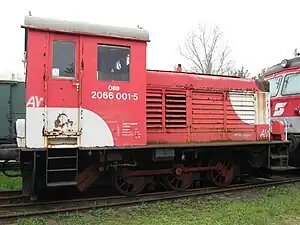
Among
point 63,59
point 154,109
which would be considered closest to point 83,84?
point 63,59

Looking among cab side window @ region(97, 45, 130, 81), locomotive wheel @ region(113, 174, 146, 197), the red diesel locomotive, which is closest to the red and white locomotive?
the red diesel locomotive

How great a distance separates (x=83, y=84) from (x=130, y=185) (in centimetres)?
257

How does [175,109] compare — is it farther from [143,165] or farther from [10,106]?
[10,106]

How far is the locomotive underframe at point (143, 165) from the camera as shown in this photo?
282 inches

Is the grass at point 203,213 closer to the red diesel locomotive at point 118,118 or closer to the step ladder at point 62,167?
the step ladder at point 62,167

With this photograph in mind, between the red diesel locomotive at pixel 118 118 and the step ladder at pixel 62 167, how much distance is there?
0.06ft

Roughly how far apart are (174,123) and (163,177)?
1.28 m

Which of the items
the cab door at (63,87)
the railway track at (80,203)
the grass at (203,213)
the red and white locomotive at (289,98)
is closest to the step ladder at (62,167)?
the cab door at (63,87)

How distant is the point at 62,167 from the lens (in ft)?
23.8

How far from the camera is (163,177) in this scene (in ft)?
28.8

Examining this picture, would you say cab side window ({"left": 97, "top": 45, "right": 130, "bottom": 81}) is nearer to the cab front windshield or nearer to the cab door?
the cab door

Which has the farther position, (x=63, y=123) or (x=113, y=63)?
(x=113, y=63)

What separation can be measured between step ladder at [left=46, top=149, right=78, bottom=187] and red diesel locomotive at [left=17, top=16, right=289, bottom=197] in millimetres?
19

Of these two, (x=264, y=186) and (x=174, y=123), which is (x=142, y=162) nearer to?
(x=174, y=123)
